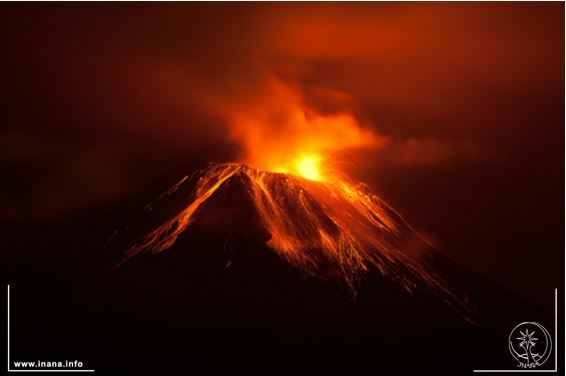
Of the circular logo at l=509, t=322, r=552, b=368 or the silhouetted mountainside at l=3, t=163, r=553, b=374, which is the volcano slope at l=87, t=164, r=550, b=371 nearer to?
the silhouetted mountainside at l=3, t=163, r=553, b=374

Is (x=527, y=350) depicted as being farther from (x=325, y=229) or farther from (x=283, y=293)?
(x=325, y=229)

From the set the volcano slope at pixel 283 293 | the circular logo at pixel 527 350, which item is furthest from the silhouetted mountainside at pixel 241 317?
the circular logo at pixel 527 350

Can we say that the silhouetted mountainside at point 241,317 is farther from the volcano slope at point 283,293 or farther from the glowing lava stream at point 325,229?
the glowing lava stream at point 325,229

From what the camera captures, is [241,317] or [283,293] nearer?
[241,317]

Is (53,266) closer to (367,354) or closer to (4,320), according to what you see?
(4,320)

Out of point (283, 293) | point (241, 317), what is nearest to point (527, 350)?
point (283, 293)

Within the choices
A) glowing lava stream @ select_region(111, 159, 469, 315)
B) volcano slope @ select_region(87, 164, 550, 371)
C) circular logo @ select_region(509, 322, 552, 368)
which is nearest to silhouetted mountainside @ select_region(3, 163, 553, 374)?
volcano slope @ select_region(87, 164, 550, 371)

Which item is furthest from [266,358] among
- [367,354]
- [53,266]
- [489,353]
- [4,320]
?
[53,266]

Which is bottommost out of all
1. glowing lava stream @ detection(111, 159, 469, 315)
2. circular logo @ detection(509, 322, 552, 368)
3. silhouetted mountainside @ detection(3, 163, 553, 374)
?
circular logo @ detection(509, 322, 552, 368)

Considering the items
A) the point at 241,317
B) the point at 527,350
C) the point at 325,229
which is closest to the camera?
the point at 527,350
